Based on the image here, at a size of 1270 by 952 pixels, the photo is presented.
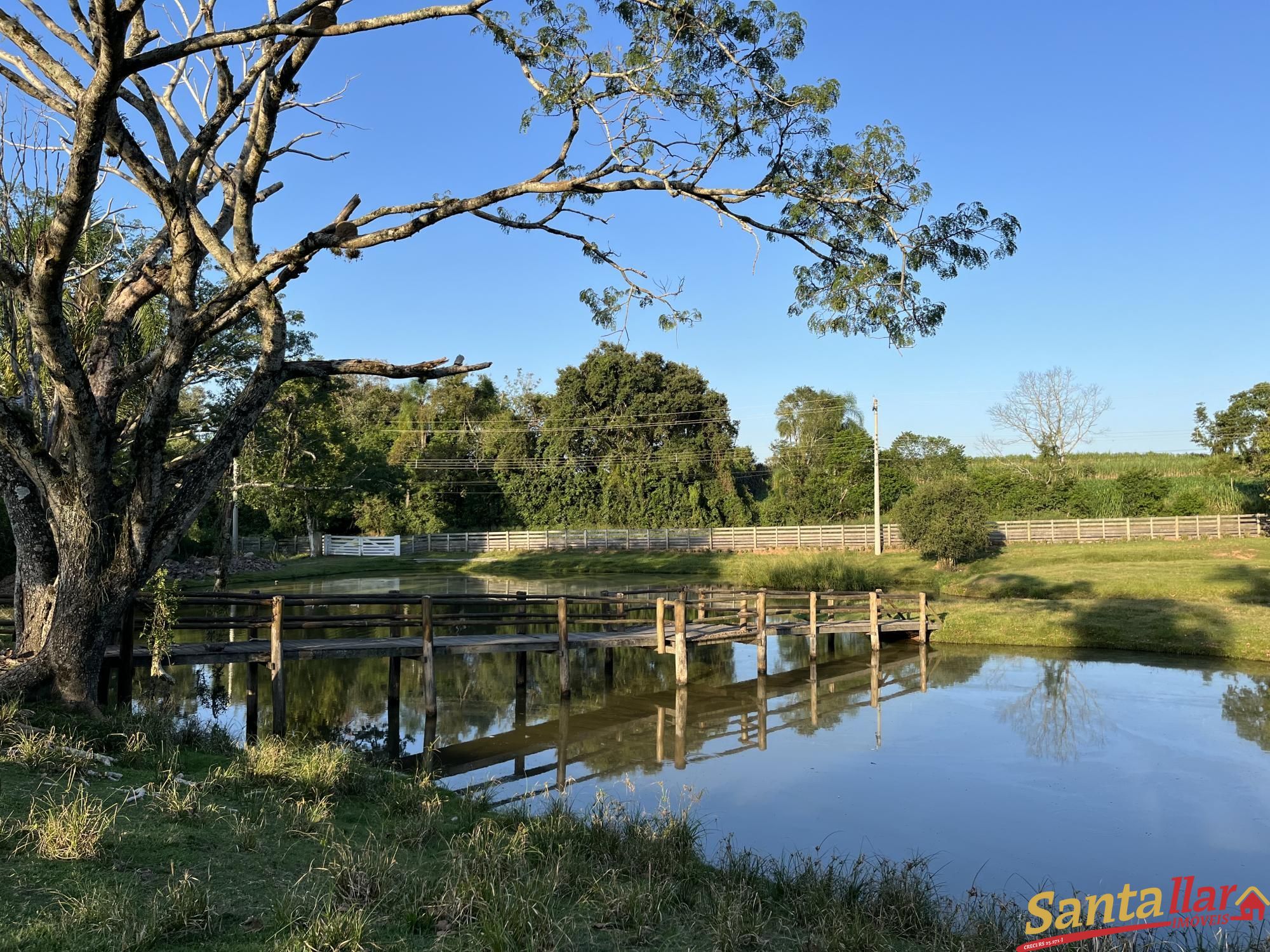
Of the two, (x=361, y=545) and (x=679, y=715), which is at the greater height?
(x=361, y=545)

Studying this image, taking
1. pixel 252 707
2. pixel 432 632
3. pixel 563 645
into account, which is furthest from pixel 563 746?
pixel 252 707

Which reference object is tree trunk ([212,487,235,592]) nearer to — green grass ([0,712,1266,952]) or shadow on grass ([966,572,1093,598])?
green grass ([0,712,1266,952])

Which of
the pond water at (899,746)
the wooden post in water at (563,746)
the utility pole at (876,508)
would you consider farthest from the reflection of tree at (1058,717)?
the utility pole at (876,508)

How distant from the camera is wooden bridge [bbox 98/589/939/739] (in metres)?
13.0

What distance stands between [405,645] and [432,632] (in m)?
2.43

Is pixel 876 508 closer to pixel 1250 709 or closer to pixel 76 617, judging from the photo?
pixel 1250 709

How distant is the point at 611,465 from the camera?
58.5 meters

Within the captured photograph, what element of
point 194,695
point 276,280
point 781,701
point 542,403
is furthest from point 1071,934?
point 542,403

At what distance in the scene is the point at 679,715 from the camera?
15836mm

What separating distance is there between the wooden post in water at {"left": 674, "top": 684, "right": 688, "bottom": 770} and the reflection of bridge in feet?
0.06

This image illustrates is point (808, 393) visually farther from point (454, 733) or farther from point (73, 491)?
point (73, 491)

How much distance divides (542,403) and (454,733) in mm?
51165

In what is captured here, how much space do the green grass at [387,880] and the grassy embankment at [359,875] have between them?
0.05 feet

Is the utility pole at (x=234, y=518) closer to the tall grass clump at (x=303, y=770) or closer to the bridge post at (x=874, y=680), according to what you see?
the bridge post at (x=874, y=680)
